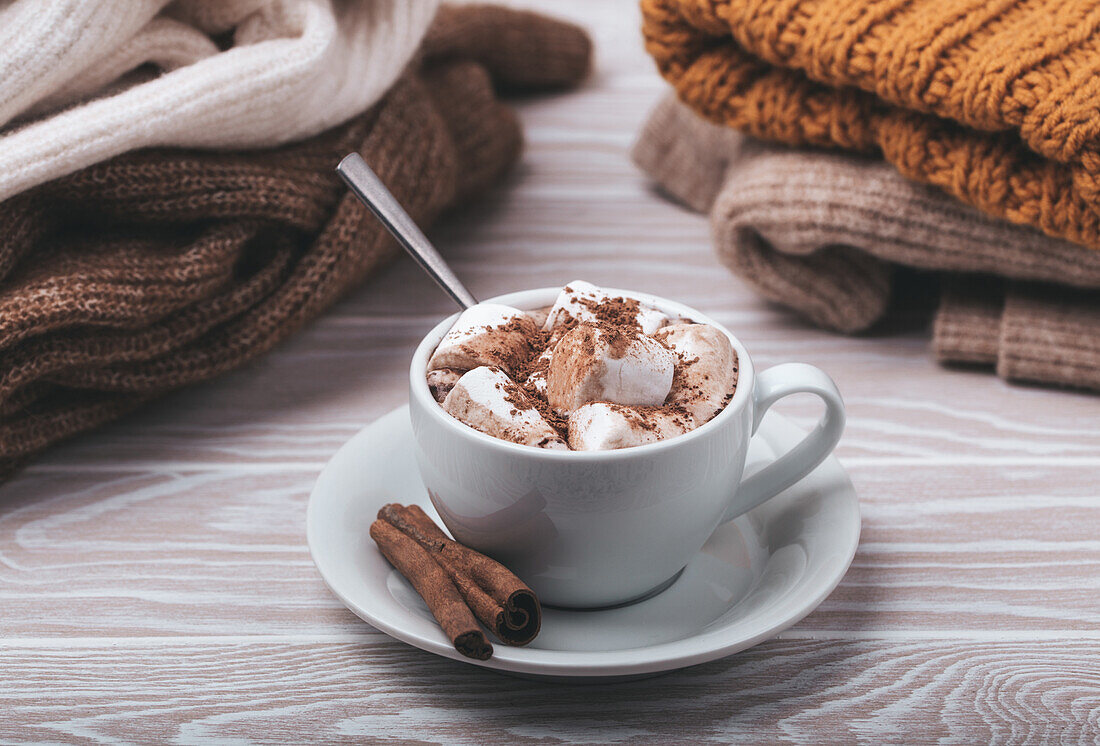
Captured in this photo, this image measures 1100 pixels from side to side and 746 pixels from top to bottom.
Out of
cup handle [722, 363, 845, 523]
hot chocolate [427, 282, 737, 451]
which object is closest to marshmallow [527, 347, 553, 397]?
hot chocolate [427, 282, 737, 451]

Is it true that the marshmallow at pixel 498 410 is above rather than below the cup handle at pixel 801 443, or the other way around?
above

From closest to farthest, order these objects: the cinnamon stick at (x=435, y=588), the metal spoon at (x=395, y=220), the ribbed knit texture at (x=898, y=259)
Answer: the cinnamon stick at (x=435, y=588), the metal spoon at (x=395, y=220), the ribbed knit texture at (x=898, y=259)

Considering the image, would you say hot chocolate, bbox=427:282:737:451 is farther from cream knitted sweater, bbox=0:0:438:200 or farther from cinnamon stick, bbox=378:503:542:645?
cream knitted sweater, bbox=0:0:438:200

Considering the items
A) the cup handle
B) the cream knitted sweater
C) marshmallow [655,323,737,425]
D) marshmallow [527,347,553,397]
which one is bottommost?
the cup handle

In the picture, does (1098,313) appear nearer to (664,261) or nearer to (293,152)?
(664,261)

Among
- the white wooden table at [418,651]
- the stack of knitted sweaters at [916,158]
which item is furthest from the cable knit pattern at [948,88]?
the white wooden table at [418,651]

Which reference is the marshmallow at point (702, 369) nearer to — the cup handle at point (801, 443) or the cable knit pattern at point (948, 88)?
the cup handle at point (801, 443)

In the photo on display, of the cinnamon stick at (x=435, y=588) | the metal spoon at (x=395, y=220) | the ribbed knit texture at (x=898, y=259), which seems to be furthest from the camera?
the ribbed knit texture at (x=898, y=259)
